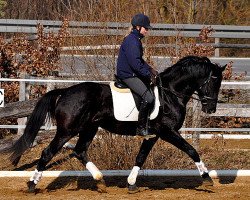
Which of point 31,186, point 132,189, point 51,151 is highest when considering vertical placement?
point 51,151

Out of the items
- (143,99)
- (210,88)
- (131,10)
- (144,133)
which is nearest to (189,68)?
(210,88)

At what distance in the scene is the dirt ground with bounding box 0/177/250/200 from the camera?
331 inches

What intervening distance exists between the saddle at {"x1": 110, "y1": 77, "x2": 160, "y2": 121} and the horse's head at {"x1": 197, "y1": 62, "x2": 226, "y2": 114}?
2.27 feet

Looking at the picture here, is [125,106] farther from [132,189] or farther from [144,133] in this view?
[132,189]

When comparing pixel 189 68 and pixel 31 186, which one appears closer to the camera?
pixel 31 186

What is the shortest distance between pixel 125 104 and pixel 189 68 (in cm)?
102

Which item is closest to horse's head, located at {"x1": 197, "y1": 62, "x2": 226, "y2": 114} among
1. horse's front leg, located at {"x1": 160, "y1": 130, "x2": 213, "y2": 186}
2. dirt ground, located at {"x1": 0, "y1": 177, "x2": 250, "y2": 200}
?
horse's front leg, located at {"x1": 160, "y1": 130, "x2": 213, "y2": 186}

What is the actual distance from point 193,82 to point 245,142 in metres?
4.54

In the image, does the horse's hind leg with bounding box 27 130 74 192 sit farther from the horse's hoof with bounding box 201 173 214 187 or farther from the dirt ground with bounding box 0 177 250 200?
the horse's hoof with bounding box 201 173 214 187

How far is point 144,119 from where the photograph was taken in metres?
8.54

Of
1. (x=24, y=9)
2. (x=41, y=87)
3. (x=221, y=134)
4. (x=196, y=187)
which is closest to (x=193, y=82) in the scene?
(x=196, y=187)

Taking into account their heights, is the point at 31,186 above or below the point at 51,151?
below

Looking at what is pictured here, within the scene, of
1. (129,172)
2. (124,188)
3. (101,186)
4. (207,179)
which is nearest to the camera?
(207,179)

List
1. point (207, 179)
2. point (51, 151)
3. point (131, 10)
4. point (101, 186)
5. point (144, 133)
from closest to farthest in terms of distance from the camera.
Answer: point (51, 151) < point (144, 133) < point (207, 179) < point (101, 186) < point (131, 10)
